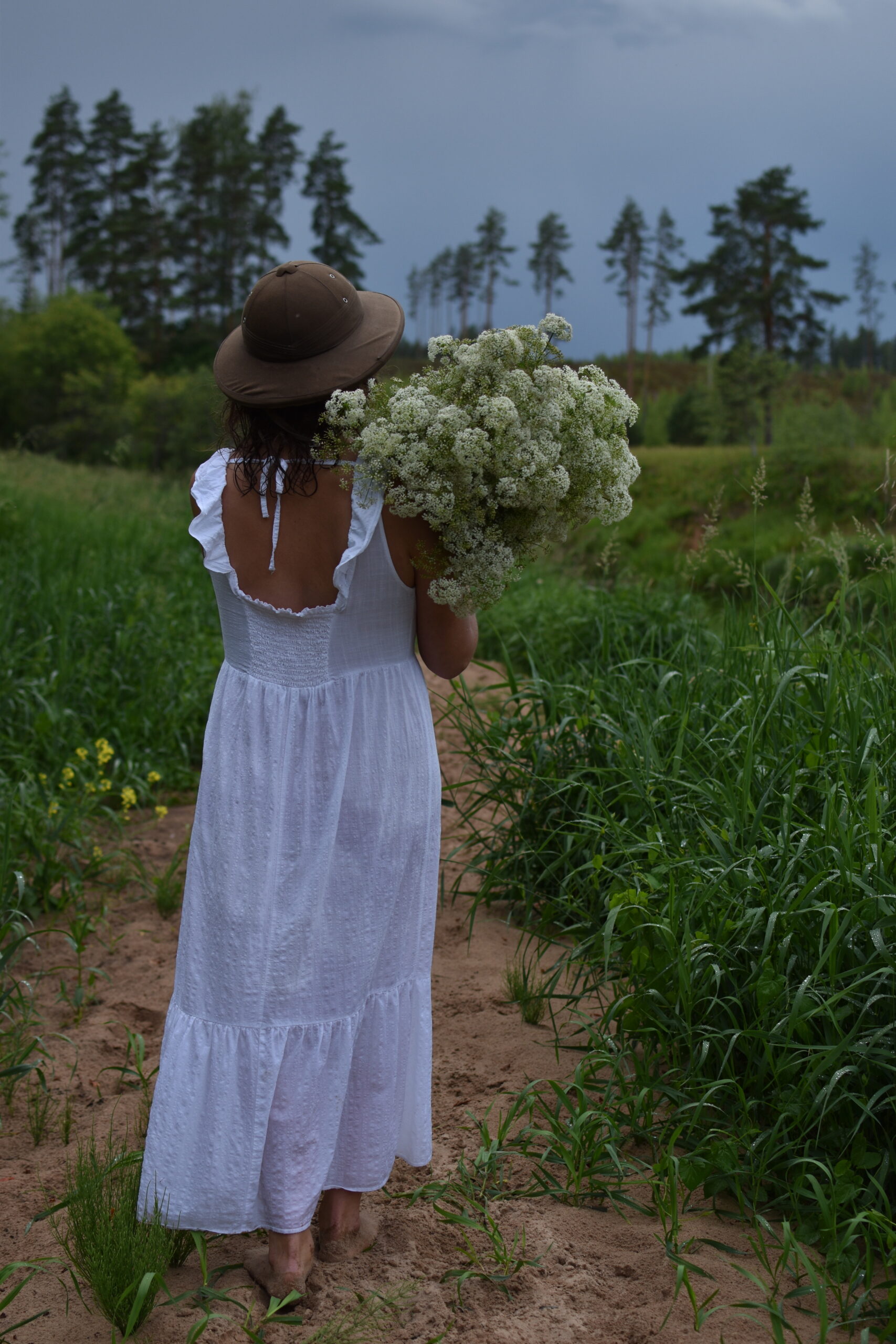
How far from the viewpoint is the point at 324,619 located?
1.94 m

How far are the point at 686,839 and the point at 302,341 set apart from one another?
1.74 meters

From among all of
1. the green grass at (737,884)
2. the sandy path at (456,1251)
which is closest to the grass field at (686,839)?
the green grass at (737,884)

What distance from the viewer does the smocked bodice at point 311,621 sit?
6.32ft

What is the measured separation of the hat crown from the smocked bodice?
0.92 ft

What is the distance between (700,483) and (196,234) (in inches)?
1020

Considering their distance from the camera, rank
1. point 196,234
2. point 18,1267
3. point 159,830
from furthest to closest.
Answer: point 196,234
point 159,830
point 18,1267

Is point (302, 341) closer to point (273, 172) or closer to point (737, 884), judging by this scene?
point (737, 884)

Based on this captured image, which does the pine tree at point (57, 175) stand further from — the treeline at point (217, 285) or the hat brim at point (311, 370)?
the hat brim at point (311, 370)

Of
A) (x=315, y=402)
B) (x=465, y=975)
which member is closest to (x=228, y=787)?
(x=315, y=402)

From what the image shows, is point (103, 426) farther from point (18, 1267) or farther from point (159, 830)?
point (18, 1267)

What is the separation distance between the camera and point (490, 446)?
5.44 feet

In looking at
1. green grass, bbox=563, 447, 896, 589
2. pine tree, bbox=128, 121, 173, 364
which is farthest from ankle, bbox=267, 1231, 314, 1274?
pine tree, bbox=128, 121, 173, 364

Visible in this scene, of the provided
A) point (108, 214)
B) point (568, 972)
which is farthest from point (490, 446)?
point (108, 214)

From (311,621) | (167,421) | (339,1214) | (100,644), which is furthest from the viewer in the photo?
(167,421)
